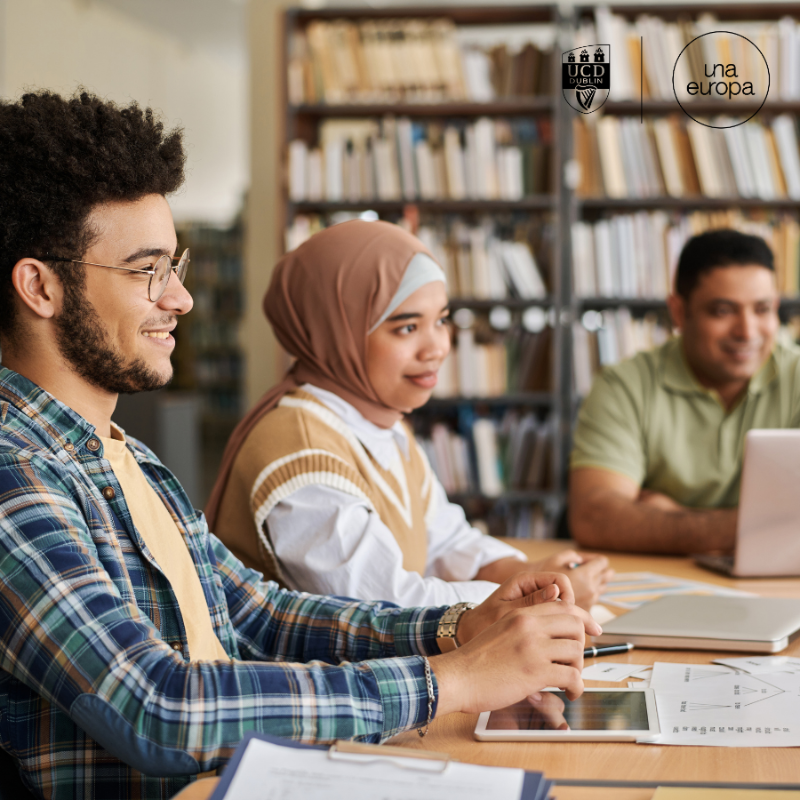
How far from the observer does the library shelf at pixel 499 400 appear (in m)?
3.73

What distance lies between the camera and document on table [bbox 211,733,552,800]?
2.31 feet

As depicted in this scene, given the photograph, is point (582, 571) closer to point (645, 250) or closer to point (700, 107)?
point (645, 250)

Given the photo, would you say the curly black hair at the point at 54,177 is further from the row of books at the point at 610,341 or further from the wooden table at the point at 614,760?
the row of books at the point at 610,341

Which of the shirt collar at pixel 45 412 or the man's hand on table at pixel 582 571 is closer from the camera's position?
the shirt collar at pixel 45 412

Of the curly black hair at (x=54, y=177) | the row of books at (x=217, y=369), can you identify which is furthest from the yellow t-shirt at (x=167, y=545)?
the row of books at (x=217, y=369)

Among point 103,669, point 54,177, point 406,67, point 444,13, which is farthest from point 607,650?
point 444,13

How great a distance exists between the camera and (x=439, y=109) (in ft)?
12.3

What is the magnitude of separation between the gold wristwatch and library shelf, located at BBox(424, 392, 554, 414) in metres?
2.61

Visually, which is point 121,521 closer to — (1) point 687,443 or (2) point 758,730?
(2) point 758,730

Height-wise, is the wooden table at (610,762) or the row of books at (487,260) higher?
the row of books at (487,260)

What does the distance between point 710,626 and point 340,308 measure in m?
0.80

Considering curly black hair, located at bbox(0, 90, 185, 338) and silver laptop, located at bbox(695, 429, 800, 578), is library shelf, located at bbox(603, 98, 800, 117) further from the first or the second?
curly black hair, located at bbox(0, 90, 185, 338)

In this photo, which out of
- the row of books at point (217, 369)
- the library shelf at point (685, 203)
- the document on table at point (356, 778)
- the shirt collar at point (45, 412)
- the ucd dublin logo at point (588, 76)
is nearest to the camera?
the document on table at point (356, 778)

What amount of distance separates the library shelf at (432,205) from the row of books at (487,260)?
84mm
